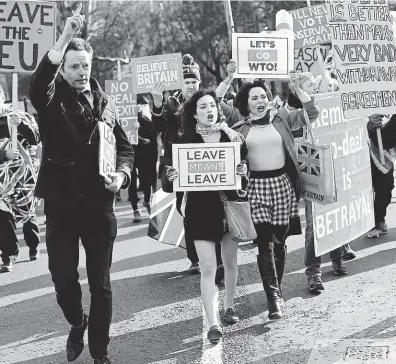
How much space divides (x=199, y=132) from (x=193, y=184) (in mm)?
414

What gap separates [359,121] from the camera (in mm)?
7543

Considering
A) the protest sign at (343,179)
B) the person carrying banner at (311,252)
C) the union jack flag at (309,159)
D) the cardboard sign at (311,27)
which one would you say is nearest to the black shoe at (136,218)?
the cardboard sign at (311,27)

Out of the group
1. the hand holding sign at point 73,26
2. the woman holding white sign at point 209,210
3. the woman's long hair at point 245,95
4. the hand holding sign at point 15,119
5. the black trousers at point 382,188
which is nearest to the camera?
the hand holding sign at point 73,26

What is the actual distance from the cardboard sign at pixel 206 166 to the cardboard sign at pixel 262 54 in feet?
5.46

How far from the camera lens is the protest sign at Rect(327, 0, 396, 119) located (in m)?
5.69

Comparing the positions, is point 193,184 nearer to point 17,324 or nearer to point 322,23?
point 17,324

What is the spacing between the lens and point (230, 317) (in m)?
5.91

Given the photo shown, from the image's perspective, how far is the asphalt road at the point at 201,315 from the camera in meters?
5.21

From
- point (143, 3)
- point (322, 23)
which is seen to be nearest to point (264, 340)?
point (322, 23)

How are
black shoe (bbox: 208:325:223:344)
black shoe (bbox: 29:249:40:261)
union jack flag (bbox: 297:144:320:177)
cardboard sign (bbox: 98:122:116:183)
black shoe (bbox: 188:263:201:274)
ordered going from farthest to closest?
black shoe (bbox: 29:249:40:261), black shoe (bbox: 188:263:201:274), union jack flag (bbox: 297:144:320:177), black shoe (bbox: 208:325:223:344), cardboard sign (bbox: 98:122:116:183)

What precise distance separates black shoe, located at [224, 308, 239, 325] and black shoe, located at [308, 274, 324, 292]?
0.98m

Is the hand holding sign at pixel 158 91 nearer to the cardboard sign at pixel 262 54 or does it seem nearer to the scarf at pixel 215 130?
the cardboard sign at pixel 262 54

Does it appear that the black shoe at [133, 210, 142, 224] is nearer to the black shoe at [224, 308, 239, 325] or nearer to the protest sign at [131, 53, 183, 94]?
the protest sign at [131, 53, 183, 94]

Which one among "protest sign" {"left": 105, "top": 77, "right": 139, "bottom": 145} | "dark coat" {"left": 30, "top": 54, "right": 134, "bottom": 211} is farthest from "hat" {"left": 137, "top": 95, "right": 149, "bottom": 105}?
"dark coat" {"left": 30, "top": 54, "right": 134, "bottom": 211}
